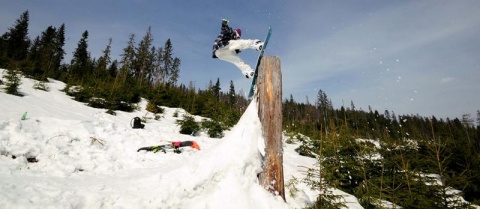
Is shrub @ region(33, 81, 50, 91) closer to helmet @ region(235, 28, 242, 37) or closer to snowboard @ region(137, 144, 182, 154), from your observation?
snowboard @ region(137, 144, 182, 154)

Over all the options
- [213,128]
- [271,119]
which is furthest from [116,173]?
[213,128]

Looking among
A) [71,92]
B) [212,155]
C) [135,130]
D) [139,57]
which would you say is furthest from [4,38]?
[212,155]

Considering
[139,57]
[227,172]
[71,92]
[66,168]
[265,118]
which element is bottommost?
[66,168]

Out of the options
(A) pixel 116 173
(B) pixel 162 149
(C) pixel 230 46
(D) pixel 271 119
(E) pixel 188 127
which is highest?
(C) pixel 230 46

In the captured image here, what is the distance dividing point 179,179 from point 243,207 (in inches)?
52.9

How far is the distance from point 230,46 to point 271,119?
95.4 inches

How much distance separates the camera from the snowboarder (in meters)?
5.76

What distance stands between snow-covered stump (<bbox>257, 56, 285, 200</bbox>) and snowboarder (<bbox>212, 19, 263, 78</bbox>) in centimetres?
117

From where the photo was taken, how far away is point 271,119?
4336 millimetres

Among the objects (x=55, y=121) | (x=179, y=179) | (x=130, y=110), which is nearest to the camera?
(x=179, y=179)

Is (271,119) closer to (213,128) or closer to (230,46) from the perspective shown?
(230,46)

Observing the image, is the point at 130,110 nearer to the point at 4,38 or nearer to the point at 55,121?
the point at 55,121

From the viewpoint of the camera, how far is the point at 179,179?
4.34m

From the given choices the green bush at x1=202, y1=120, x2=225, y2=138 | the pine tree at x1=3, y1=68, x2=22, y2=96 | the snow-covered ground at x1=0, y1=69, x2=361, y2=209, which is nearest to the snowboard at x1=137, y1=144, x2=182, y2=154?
the snow-covered ground at x1=0, y1=69, x2=361, y2=209
